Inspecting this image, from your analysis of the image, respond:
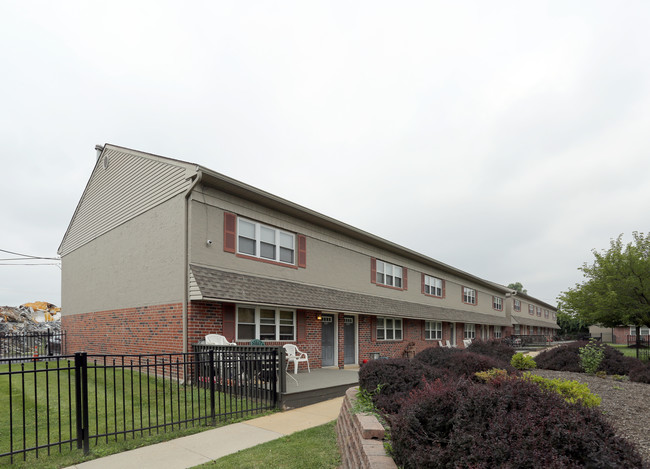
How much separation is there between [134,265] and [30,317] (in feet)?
70.7

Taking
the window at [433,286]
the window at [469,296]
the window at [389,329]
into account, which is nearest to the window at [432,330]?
the window at [433,286]

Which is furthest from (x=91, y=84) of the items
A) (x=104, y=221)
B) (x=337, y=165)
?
(x=337, y=165)

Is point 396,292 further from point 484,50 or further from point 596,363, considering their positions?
point 484,50

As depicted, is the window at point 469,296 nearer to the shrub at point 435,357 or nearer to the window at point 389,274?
the window at point 389,274

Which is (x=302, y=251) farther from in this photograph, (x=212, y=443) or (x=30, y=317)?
(x=30, y=317)

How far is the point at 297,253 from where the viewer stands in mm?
14586

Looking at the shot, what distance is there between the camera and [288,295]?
43.2 ft

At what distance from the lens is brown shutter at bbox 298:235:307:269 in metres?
14.6

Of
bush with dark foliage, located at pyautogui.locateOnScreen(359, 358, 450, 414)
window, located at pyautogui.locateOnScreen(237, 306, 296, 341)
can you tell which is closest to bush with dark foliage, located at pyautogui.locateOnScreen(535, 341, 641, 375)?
bush with dark foliage, located at pyautogui.locateOnScreen(359, 358, 450, 414)

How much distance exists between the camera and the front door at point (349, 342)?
16.7m

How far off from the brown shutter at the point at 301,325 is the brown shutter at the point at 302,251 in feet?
5.70

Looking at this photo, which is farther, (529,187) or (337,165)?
(337,165)

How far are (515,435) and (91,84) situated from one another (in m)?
16.6

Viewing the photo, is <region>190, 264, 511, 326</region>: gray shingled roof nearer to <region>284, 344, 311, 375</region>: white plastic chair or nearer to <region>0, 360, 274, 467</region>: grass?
<region>284, 344, 311, 375</region>: white plastic chair
